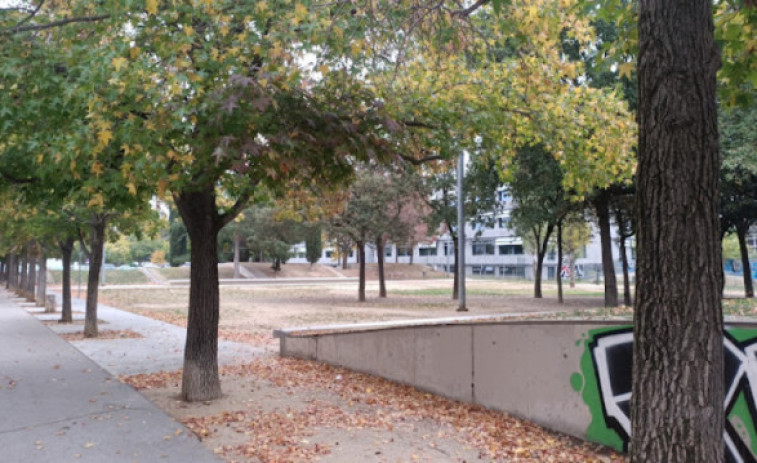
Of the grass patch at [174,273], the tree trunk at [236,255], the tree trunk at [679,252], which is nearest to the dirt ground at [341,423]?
the tree trunk at [679,252]

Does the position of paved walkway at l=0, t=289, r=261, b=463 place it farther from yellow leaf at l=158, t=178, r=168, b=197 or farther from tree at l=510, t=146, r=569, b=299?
tree at l=510, t=146, r=569, b=299

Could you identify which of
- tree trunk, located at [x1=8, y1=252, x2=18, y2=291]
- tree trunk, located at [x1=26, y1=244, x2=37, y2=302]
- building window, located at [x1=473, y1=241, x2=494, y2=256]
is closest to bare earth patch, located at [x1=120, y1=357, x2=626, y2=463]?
tree trunk, located at [x1=26, y1=244, x2=37, y2=302]

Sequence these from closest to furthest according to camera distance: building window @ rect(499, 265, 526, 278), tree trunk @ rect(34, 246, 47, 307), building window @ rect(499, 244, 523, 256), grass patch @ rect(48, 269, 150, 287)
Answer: tree trunk @ rect(34, 246, 47, 307) < grass patch @ rect(48, 269, 150, 287) < building window @ rect(499, 265, 526, 278) < building window @ rect(499, 244, 523, 256)

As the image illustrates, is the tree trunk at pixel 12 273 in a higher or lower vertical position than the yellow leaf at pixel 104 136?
lower

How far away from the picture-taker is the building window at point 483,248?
3305 inches

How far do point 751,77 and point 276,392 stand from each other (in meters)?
6.92

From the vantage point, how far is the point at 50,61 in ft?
24.5

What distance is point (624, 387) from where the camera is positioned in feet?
20.2

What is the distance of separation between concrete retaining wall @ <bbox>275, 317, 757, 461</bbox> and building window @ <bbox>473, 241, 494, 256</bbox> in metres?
75.7

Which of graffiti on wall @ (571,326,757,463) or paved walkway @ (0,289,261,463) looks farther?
paved walkway @ (0,289,261,463)

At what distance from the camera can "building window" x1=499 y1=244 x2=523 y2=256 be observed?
8006 centimetres

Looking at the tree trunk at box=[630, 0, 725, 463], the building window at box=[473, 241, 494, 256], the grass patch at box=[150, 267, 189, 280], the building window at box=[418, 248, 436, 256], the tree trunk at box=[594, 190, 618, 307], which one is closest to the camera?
the tree trunk at box=[630, 0, 725, 463]

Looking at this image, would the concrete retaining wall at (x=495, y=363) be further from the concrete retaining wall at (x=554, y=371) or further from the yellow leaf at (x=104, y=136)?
the yellow leaf at (x=104, y=136)

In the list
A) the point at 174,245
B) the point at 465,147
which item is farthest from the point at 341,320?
the point at 174,245
